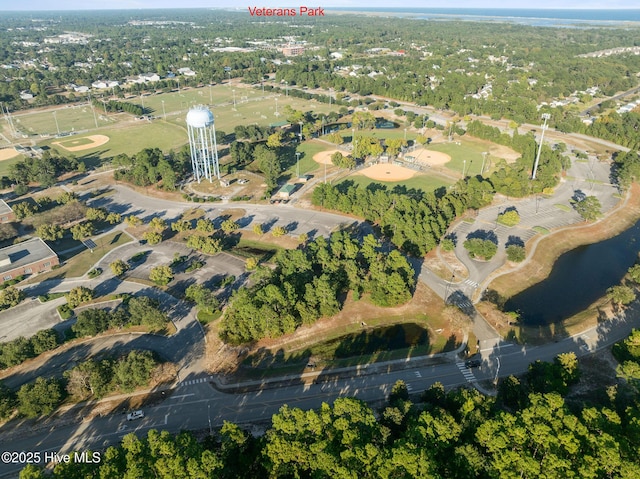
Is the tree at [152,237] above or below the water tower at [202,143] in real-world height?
below

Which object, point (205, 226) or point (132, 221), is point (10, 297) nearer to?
point (132, 221)

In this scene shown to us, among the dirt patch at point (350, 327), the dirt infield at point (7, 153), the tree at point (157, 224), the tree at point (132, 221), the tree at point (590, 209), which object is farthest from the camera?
the dirt infield at point (7, 153)

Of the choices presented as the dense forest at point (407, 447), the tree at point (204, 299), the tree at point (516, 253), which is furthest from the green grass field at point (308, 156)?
the dense forest at point (407, 447)

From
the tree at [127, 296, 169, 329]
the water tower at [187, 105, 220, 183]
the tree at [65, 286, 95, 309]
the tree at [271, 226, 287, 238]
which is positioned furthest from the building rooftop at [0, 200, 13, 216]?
the tree at [271, 226, 287, 238]

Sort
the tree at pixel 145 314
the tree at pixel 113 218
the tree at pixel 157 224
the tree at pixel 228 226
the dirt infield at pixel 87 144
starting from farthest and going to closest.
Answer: the dirt infield at pixel 87 144 < the tree at pixel 113 218 < the tree at pixel 228 226 < the tree at pixel 157 224 < the tree at pixel 145 314

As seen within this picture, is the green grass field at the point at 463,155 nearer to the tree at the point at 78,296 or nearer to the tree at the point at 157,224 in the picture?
the tree at the point at 157,224

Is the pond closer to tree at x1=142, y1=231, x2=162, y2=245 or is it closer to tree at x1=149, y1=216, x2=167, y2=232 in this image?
tree at x1=142, y1=231, x2=162, y2=245

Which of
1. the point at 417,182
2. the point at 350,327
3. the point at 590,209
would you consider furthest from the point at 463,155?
the point at 350,327

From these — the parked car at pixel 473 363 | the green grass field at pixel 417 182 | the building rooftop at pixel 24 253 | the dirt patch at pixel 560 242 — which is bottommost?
the parked car at pixel 473 363
